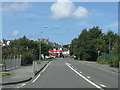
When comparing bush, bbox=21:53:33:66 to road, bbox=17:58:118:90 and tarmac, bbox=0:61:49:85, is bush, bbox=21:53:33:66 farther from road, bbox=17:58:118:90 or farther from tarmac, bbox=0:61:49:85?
road, bbox=17:58:118:90

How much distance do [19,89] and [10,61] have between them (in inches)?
829

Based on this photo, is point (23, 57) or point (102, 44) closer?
point (23, 57)

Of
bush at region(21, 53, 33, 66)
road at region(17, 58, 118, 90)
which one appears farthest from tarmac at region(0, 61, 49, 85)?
bush at region(21, 53, 33, 66)

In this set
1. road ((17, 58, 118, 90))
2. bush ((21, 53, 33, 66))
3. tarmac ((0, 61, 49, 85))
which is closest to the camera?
road ((17, 58, 118, 90))

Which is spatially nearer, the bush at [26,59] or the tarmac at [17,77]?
the tarmac at [17,77]

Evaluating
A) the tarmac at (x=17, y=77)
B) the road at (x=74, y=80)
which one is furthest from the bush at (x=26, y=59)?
the road at (x=74, y=80)

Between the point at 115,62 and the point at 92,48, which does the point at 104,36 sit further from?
the point at 115,62

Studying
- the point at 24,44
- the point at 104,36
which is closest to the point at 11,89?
the point at 24,44

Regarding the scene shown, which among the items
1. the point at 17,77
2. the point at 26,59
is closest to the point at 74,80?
the point at 17,77

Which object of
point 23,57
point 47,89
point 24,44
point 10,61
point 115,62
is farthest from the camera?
point 24,44

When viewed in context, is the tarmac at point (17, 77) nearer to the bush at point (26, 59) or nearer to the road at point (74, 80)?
the road at point (74, 80)

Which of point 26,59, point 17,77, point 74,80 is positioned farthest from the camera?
point 26,59

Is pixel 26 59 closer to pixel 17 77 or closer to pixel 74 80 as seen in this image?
pixel 17 77

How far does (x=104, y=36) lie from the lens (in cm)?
11925
